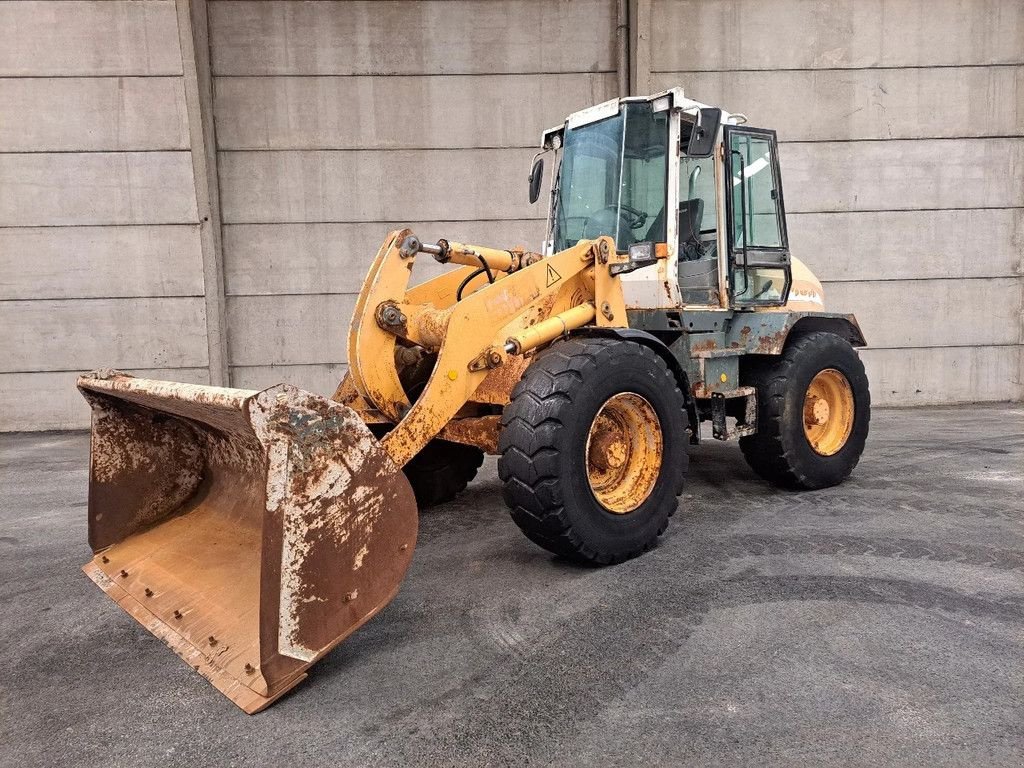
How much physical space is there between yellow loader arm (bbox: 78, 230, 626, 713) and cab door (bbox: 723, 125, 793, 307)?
1.28m

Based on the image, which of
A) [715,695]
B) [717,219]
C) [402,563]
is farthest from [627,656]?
[717,219]

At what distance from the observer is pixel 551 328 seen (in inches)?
133

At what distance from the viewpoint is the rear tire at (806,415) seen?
4.44m

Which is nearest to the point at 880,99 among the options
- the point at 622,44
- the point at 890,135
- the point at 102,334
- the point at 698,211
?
the point at 890,135

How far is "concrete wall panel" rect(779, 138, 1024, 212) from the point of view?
8539 mm

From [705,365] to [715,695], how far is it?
2.51m

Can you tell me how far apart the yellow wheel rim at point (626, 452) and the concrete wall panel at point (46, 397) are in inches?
257

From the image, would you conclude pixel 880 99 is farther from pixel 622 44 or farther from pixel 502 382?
pixel 502 382

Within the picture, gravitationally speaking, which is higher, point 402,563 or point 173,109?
point 173,109

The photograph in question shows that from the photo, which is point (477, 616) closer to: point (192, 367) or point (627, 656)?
point (627, 656)

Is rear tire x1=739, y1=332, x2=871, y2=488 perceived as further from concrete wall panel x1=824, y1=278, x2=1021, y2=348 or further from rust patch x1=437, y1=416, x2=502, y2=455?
concrete wall panel x1=824, y1=278, x2=1021, y2=348

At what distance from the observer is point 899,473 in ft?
16.7

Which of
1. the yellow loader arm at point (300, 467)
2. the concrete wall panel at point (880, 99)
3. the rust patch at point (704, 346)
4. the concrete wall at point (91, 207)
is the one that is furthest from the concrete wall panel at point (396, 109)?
the rust patch at point (704, 346)

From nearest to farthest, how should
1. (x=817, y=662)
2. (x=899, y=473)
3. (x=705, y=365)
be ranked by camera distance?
1. (x=817, y=662)
2. (x=705, y=365)
3. (x=899, y=473)
